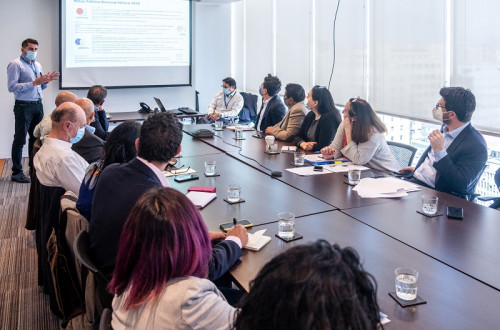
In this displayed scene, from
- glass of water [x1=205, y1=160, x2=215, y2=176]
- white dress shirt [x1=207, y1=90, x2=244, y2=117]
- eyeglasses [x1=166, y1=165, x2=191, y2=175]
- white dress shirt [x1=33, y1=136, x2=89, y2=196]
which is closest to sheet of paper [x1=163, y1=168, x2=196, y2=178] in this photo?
eyeglasses [x1=166, y1=165, x2=191, y2=175]

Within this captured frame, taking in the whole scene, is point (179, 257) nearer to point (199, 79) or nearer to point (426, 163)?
point (426, 163)

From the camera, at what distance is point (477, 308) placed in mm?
1457

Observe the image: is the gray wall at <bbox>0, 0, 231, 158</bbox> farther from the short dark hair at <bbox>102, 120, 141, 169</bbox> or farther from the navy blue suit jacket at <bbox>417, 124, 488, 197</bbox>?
the navy blue suit jacket at <bbox>417, 124, 488, 197</bbox>

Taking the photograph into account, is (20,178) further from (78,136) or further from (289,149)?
(289,149)

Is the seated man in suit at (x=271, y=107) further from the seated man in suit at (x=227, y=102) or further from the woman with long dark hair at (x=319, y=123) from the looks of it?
the seated man in suit at (x=227, y=102)

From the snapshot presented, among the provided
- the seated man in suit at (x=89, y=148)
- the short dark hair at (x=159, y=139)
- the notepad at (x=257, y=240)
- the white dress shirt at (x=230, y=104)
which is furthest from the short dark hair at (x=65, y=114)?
the white dress shirt at (x=230, y=104)

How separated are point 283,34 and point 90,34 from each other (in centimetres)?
296

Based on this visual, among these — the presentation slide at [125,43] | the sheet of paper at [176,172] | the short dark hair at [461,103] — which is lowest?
the sheet of paper at [176,172]

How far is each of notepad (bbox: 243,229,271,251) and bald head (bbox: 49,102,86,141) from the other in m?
1.60

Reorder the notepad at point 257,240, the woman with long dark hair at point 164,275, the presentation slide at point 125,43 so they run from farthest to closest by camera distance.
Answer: the presentation slide at point 125,43 → the notepad at point 257,240 → the woman with long dark hair at point 164,275

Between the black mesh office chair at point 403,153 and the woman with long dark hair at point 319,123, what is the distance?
0.55 metres

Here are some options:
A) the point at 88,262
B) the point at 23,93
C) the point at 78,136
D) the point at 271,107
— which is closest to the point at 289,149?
the point at 271,107

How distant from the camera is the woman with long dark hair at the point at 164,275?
3.99ft

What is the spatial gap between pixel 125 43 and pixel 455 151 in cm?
577
